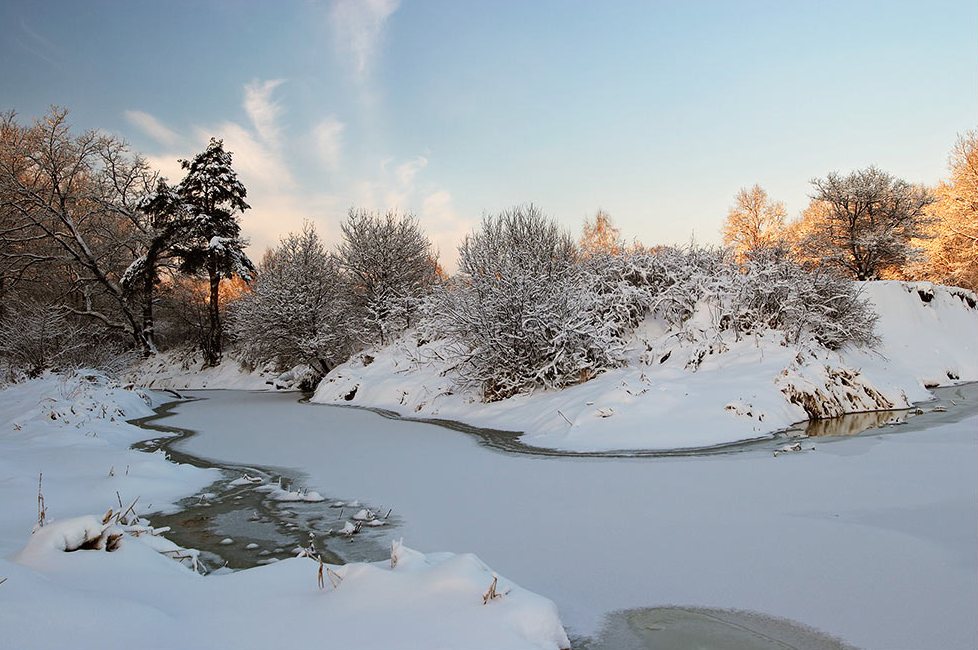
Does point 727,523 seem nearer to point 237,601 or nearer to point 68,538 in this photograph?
point 237,601

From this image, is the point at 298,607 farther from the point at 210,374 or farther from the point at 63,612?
the point at 210,374

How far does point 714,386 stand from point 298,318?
13.8 meters

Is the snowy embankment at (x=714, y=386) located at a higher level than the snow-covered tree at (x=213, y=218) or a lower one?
lower

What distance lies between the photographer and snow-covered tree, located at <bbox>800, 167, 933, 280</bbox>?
24578 mm

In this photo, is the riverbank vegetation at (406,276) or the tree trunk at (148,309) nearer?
the riverbank vegetation at (406,276)

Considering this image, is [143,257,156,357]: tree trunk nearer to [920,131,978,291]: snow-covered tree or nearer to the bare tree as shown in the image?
the bare tree

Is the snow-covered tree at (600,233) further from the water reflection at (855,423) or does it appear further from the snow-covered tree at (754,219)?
the water reflection at (855,423)

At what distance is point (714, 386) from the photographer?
8.48 m

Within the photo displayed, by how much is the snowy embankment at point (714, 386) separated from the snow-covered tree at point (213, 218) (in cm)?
1276

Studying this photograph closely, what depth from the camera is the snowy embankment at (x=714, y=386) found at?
7414mm

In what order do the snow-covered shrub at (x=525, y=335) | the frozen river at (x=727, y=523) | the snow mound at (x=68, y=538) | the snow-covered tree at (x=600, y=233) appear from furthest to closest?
the snow-covered tree at (x=600, y=233), the snow-covered shrub at (x=525, y=335), the frozen river at (x=727, y=523), the snow mound at (x=68, y=538)

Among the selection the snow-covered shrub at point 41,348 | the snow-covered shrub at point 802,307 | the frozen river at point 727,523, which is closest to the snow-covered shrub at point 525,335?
the snow-covered shrub at point 802,307

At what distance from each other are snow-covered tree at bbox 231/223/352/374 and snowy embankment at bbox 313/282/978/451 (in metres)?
2.86

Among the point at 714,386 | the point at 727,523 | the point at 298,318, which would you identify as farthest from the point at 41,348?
the point at 727,523
